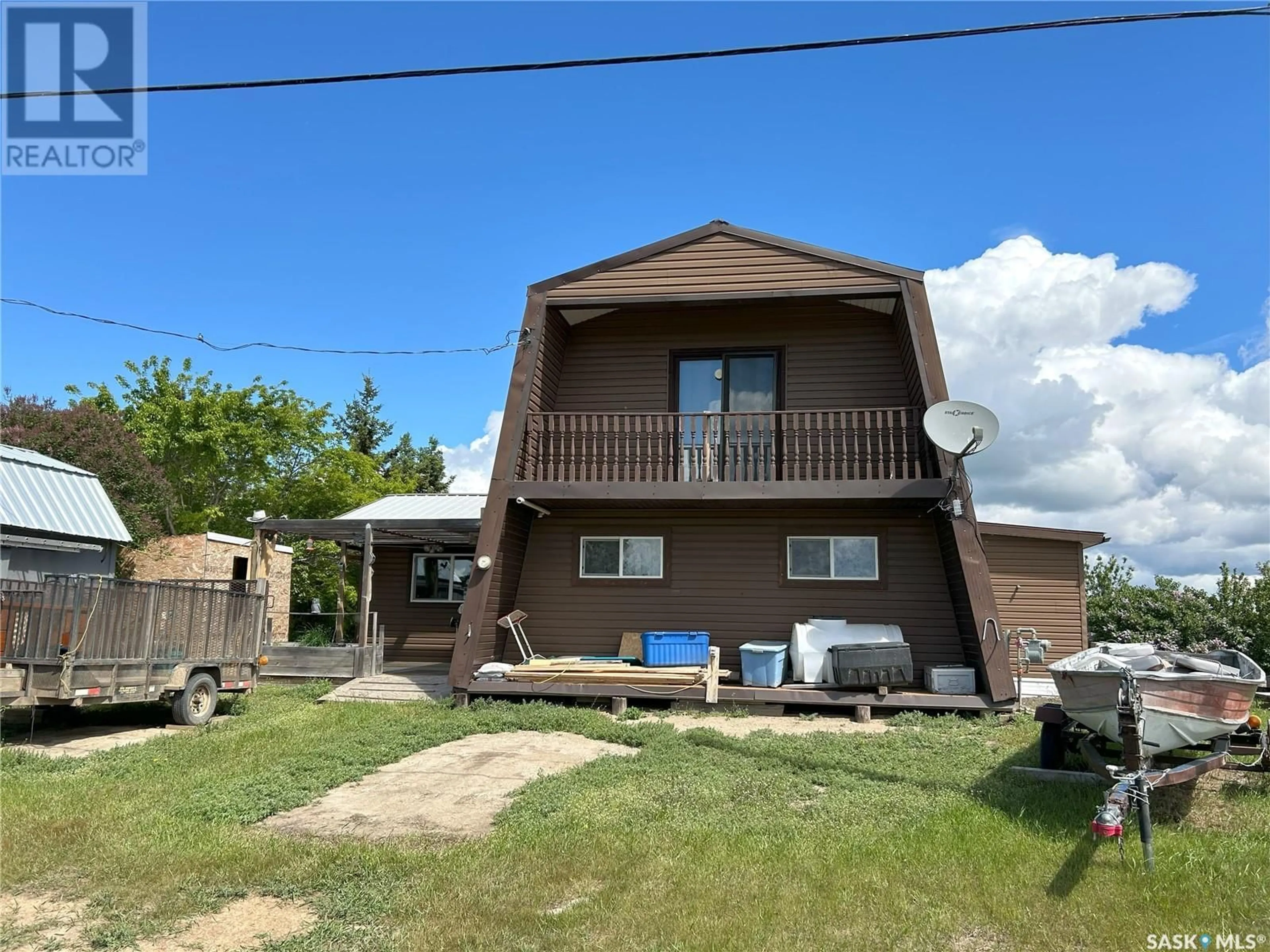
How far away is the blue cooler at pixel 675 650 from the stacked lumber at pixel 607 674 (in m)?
0.13

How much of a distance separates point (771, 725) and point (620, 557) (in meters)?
3.94

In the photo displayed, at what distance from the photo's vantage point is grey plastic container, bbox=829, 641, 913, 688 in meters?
11.4

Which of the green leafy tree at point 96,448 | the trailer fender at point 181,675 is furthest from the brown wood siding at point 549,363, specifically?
the green leafy tree at point 96,448

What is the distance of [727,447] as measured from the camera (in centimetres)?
1275

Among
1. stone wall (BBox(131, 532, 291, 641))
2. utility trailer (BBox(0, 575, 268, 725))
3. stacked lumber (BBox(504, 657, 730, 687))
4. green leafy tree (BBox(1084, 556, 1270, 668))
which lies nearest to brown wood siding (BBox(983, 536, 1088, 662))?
green leafy tree (BBox(1084, 556, 1270, 668))

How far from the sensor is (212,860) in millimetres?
5500

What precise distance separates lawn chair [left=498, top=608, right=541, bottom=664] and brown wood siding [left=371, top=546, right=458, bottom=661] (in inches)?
202

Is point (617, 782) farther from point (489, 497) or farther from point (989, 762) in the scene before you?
point (489, 497)

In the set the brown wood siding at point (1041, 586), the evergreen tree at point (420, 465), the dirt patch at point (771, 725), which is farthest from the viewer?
the evergreen tree at point (420, 465)

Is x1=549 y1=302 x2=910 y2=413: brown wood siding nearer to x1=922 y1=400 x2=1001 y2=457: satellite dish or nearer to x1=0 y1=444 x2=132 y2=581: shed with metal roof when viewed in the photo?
x1=922 y1=400 x2=1001 y2=457: satellite dish

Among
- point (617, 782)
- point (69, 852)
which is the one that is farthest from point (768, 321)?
point (69, 852)

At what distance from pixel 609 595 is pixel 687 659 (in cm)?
189

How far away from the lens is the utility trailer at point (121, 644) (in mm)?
9398

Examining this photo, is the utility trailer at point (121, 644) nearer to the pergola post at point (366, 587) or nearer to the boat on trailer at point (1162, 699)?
the pergola post at point (366, 587)
